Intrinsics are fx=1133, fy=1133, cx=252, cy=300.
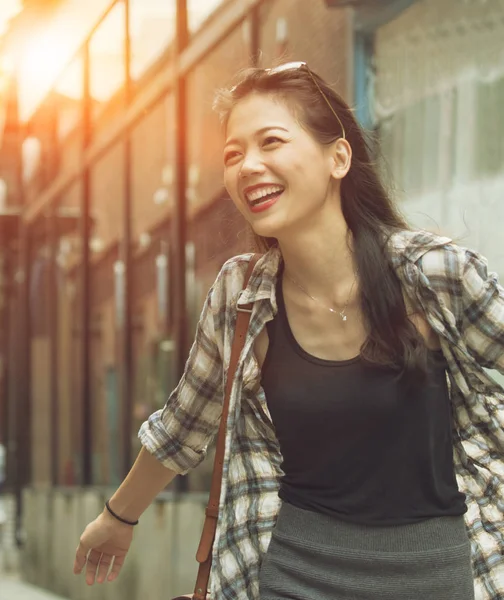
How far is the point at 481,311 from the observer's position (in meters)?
2.26

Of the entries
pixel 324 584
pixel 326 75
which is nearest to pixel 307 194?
pixel 324 584

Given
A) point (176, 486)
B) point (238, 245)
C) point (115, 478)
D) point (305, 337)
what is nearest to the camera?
point (305, 337)

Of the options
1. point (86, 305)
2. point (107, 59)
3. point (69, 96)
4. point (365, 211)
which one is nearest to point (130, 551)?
point (86, 305)

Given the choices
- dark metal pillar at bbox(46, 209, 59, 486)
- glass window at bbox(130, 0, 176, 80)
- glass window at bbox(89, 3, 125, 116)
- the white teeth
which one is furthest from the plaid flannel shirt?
dark metal pillar at bbox(46, 209, 59, 486)

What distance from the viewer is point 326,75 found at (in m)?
5.09

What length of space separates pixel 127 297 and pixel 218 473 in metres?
6.19

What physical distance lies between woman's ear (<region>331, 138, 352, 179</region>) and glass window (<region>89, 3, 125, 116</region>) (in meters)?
6.35

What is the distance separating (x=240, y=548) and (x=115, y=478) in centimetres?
649

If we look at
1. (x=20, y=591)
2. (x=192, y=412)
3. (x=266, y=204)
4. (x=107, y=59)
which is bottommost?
(x=20, y=591)

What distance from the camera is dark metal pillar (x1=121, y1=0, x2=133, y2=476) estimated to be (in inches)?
331

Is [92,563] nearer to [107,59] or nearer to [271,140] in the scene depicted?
[271,140]

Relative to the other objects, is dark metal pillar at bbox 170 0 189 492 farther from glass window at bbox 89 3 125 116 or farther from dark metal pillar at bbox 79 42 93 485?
dark metal pillar at bbox 79 42 93 485

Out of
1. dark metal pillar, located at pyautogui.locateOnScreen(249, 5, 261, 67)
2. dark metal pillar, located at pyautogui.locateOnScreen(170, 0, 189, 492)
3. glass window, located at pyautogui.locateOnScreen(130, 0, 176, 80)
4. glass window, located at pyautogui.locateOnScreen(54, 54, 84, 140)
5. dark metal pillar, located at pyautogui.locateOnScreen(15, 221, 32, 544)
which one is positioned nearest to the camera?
dark metal pillar, located at pyautogui.locateOnScreen(249, 5, 261, 67)

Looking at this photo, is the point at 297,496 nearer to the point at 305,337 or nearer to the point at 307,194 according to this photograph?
the point at 305,337
